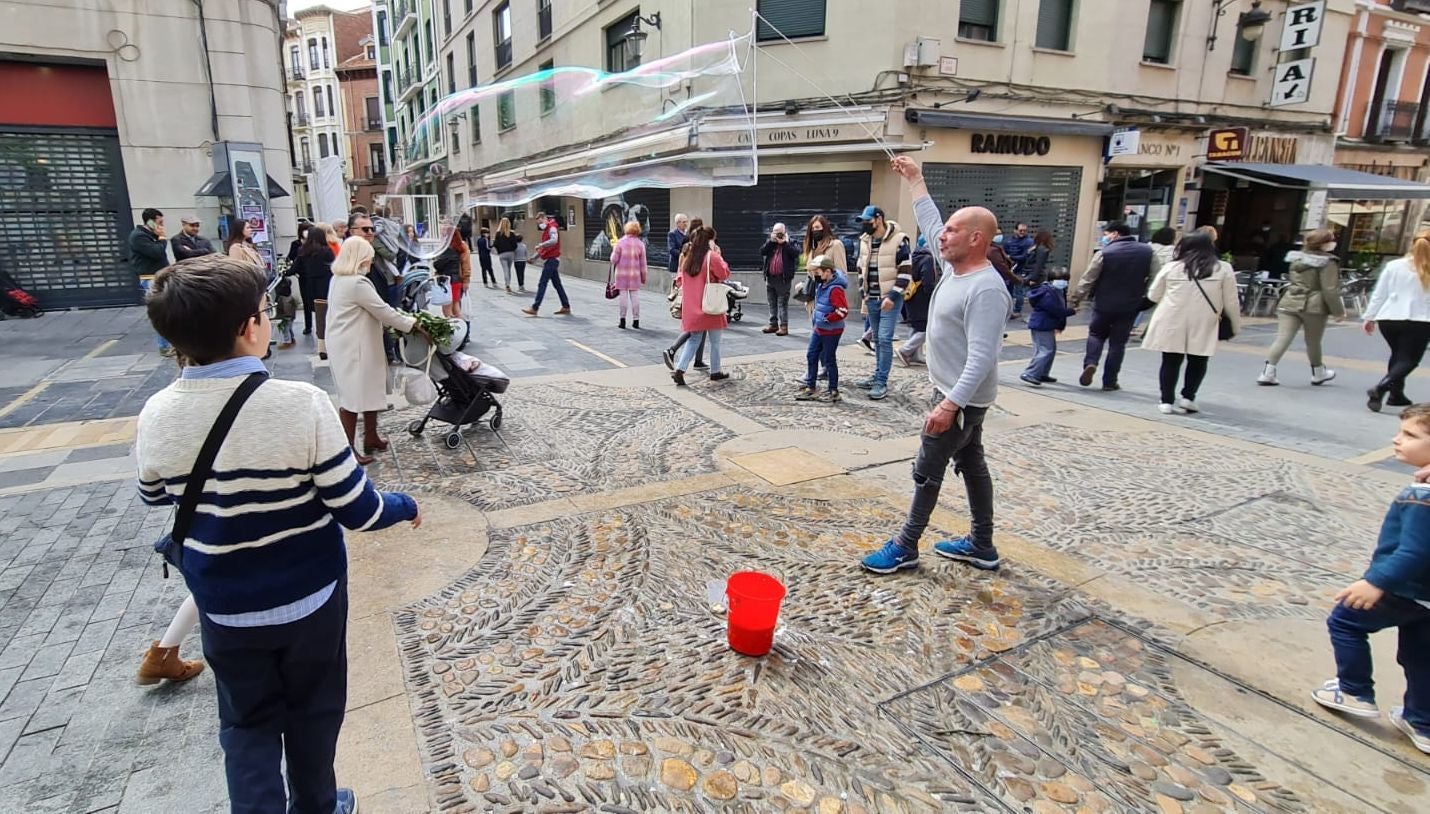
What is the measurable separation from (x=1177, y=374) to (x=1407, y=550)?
5.46 meters

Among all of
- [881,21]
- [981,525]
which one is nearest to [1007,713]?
[981,525]

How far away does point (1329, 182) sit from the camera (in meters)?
16.5

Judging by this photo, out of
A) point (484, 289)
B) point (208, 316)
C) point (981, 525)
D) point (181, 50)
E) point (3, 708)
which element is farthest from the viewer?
point (484, 289)

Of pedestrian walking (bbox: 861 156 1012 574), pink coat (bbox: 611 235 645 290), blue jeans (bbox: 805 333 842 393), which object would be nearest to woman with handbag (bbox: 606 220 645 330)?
pink coat (bbox: 611 235 645 290)

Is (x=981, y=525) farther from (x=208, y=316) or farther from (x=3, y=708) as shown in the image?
(x=3, y=708)

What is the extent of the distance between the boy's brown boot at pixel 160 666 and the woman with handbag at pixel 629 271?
928 cm

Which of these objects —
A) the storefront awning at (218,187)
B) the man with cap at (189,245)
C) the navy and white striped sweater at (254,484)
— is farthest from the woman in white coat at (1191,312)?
the storefront awning at (218,187)

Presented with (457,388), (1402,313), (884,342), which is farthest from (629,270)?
(1402,313)

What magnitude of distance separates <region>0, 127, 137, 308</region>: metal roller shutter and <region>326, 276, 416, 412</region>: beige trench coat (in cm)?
1120

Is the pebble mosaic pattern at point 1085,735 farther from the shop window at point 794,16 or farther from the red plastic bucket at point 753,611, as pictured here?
the shop window at point 794,16

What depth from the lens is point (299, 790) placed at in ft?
6.84

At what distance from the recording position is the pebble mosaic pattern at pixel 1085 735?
2461mm

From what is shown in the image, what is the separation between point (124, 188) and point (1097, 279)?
15499 millimetres

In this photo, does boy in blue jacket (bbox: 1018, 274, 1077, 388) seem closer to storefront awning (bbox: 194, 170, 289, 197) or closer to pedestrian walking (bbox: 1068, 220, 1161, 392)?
pedestrian walking (bbox: 1068, 220, 1161, 392)
